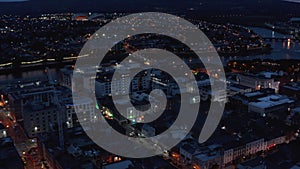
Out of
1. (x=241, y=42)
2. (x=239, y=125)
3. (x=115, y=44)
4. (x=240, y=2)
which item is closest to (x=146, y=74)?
(x=239, y=125)

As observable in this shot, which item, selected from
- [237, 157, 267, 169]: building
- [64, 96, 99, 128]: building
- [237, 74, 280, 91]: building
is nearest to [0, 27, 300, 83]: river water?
[237, 74, 280, 91]: building

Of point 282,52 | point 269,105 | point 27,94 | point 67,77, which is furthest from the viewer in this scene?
point 282,52

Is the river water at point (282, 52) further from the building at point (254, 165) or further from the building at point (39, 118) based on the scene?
the building at point (254, 165)

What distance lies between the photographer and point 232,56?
10.0 m

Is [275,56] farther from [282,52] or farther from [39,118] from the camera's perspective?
[39,118]

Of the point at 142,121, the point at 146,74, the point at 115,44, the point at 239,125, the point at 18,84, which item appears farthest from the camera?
the point at 115,44


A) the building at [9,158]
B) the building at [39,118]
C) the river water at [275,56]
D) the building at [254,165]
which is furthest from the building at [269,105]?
the river water at [275,56]

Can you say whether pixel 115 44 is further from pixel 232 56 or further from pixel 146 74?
pixel 146 74

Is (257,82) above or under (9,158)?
above

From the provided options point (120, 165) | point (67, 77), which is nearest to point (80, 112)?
point (120, 165)

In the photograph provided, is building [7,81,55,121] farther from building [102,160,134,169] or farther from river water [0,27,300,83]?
river water [0,27,300,83]

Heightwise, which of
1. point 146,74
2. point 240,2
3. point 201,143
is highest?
point 240,2

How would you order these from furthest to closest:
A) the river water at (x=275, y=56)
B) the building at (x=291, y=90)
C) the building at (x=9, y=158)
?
the river water at (x=275, y=56), the building at (x=291, y=90), the building at (x=9, y=158)

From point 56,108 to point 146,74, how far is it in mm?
2342
